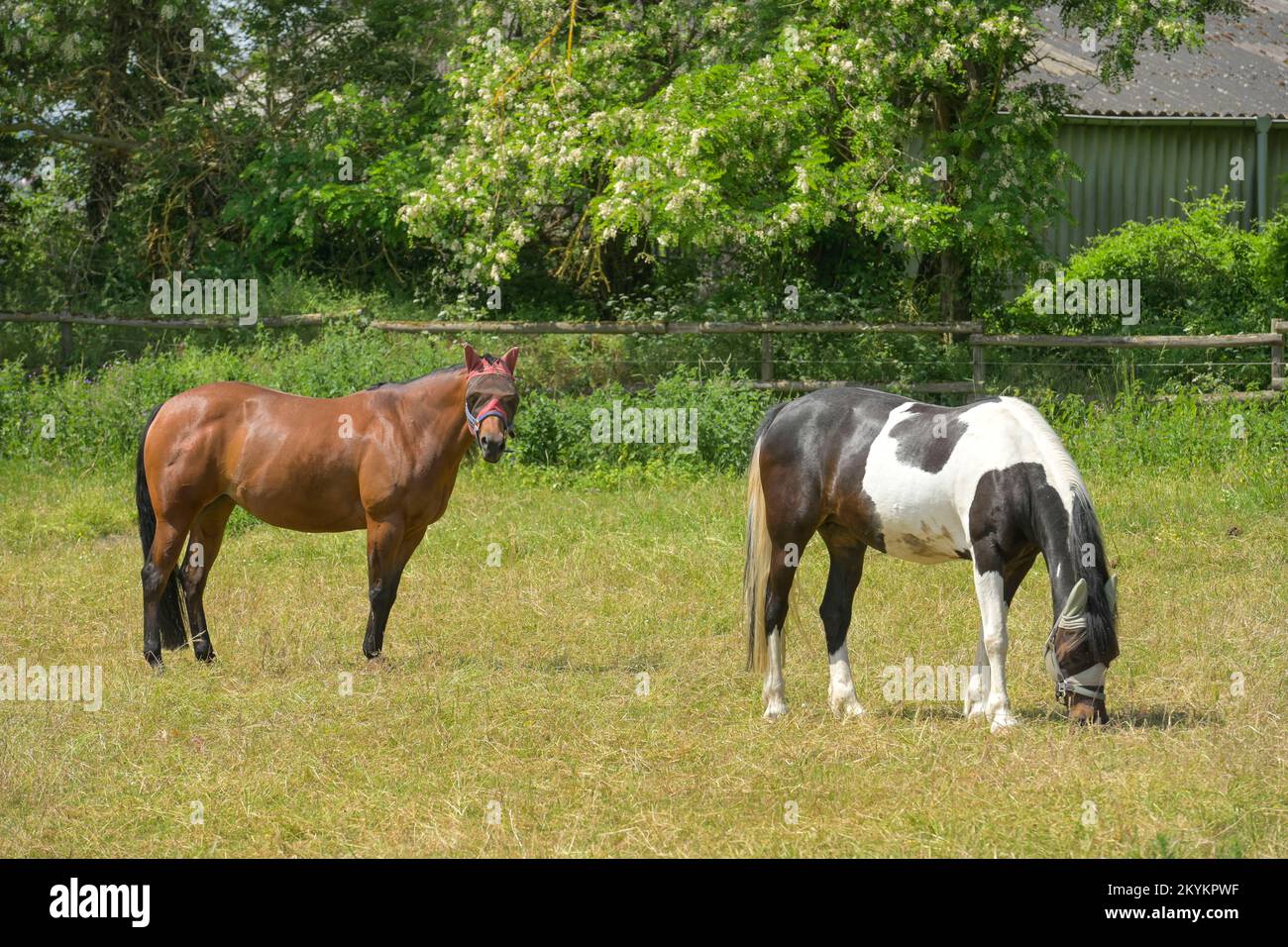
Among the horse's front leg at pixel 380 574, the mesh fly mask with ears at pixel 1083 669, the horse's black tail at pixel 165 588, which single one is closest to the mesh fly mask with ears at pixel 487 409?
the horse's front leg at pixel 380 574

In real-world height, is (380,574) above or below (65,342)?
below

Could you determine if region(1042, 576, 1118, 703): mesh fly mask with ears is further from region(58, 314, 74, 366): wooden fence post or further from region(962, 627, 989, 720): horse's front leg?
region(58, 314, 74, 366): wooden fence post

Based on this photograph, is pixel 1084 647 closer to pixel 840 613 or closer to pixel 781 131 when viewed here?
pixel 840 613

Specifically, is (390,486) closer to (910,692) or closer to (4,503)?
(910,692)

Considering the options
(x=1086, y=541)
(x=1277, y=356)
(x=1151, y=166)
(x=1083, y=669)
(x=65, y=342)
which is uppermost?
(x=1151, y=166)

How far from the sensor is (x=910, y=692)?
7730 mm

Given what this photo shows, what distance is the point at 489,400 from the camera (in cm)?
809

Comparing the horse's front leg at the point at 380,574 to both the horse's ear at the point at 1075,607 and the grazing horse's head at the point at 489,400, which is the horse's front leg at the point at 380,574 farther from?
the horse's ear at the point at 1075,607

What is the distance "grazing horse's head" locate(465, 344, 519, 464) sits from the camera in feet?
25.9

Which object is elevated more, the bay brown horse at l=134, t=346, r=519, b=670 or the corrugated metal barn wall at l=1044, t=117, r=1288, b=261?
the corrugated metal barn wall at l=1044, t=117, r=1288, b=261

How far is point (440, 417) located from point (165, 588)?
6.46 feet

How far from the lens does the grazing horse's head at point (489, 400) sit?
789cm

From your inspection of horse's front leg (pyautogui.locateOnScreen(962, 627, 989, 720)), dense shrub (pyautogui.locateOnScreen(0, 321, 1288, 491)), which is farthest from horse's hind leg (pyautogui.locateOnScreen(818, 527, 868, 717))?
dense shrub (pyautogui.locateOnScreen(0, 321, 1288, 491))

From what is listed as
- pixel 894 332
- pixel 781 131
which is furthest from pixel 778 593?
pixel 894 332
